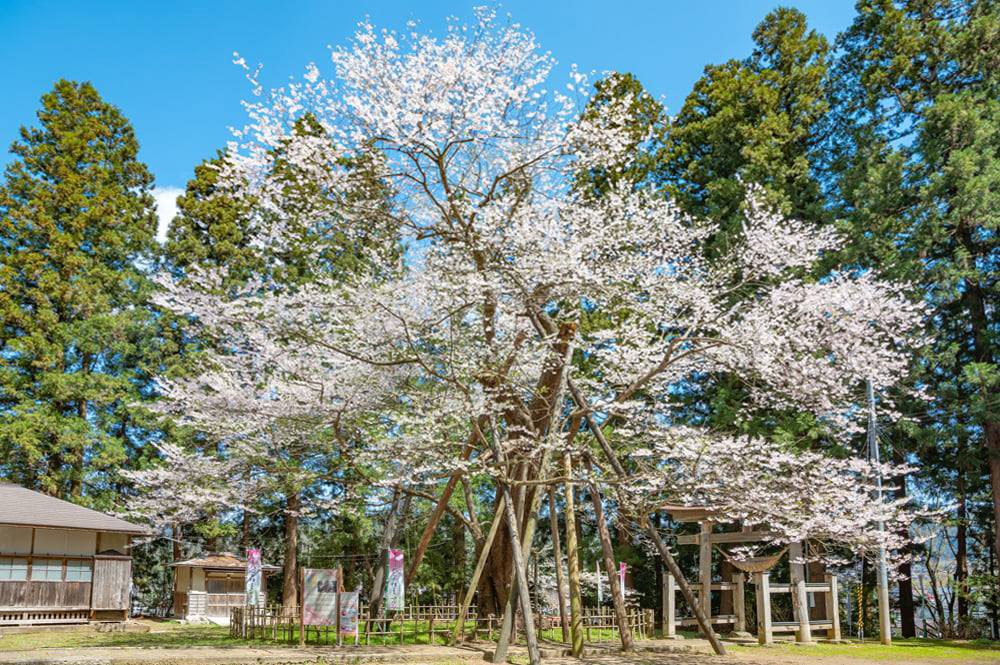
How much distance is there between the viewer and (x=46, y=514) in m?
17.7

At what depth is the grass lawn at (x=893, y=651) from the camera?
1155cm

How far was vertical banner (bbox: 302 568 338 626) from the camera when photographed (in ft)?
36.3

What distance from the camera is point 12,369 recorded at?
21750 millimetres

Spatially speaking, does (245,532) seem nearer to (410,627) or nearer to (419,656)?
(410,627)

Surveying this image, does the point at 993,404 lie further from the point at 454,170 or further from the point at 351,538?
the point at 351,538

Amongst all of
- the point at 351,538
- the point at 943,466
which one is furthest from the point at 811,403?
the point at 351,538

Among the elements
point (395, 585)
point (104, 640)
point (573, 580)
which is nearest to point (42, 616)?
point (104, 640)

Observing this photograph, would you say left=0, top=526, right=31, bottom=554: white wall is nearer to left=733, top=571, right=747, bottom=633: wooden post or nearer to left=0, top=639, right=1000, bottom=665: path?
left=0, top=639, right=1000, bottom=665: path

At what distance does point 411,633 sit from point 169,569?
59.3 feet

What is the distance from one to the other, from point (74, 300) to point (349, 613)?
16.5 meters

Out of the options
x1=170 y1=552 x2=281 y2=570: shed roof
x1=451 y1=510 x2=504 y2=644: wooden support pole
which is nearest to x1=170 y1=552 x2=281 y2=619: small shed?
x1=170 y1=552 x2=281 y2=570: shed roof

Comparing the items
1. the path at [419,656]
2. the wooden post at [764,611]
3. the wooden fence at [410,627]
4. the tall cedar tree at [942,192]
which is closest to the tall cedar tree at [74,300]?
the wooden fence at [410,627]

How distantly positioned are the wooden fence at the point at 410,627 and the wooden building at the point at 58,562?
637 cm

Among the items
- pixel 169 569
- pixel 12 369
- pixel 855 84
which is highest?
pixel 855 84
